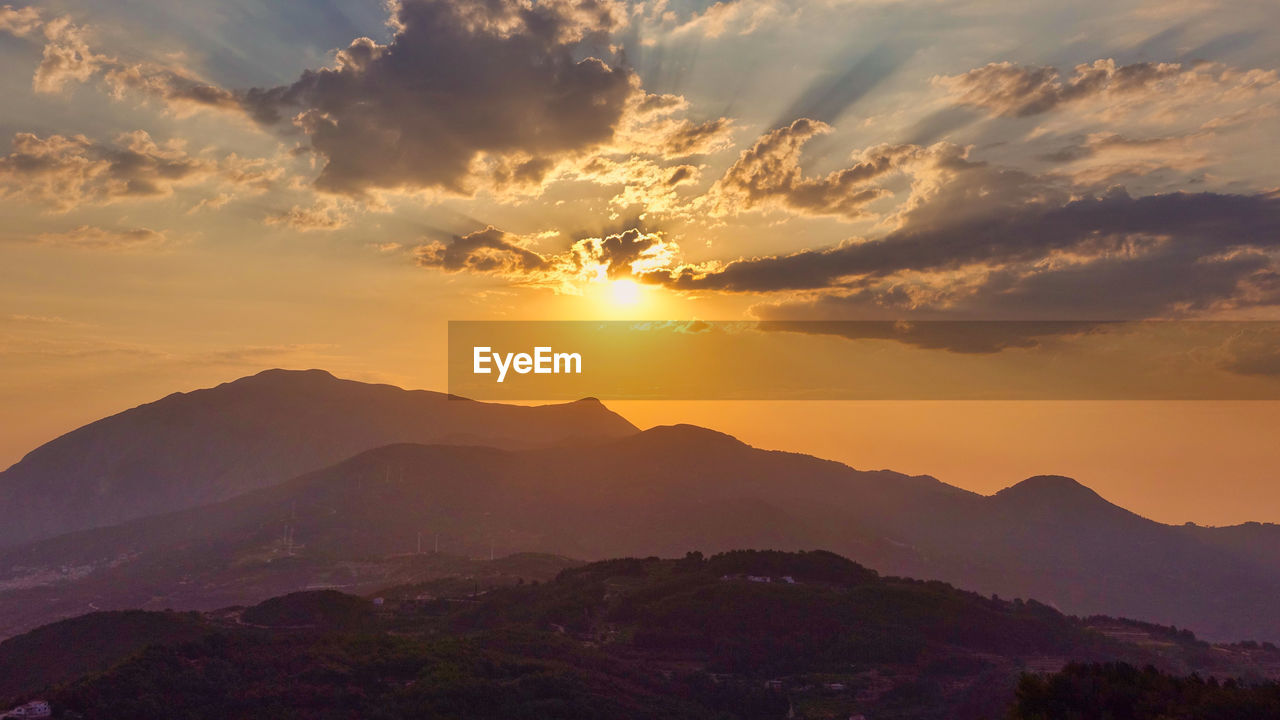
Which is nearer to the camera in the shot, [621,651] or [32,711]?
[32,711]

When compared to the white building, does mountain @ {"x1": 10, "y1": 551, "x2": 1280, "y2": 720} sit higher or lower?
lower

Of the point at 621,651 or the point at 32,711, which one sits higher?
the point at 32,711

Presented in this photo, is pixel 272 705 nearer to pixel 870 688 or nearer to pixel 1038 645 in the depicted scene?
pixel 870 688

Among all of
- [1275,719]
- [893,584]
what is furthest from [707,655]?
[1275,719]

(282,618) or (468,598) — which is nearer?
(282,618)

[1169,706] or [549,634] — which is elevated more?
[1169,706]

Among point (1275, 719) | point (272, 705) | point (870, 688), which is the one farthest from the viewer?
point (870, 688)

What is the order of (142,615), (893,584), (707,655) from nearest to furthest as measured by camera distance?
(707,655) → (142,615) → (893,584)

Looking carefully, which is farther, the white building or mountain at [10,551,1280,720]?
mountain at [10,551,1280,720]
